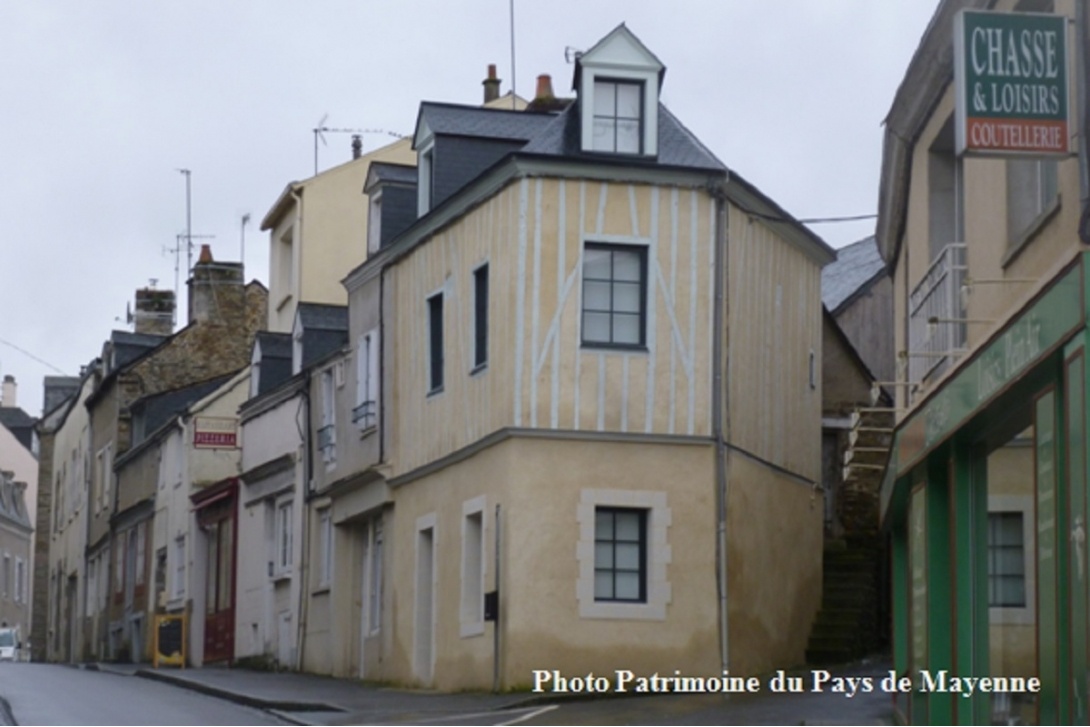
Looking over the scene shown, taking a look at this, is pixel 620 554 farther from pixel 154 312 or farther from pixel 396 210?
pixel 154 312

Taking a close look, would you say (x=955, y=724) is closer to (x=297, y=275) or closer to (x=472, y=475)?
(x=472, y=475)

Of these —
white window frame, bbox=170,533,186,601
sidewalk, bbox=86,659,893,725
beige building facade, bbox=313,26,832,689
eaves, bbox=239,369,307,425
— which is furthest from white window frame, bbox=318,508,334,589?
white window frame, bbox=170,533,186,601

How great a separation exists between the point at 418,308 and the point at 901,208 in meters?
8.95

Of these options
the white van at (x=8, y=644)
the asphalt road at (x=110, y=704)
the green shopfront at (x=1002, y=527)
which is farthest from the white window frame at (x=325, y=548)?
the white van at (x=8, y=644)

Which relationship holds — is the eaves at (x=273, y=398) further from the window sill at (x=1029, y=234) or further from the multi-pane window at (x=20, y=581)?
the multi-pane window at (x=20, y=581)

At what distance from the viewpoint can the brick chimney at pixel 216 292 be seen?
48.1 m

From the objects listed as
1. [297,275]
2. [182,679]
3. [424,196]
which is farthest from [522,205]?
[297,275]

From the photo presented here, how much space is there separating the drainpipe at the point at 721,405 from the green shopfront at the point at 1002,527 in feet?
16.3

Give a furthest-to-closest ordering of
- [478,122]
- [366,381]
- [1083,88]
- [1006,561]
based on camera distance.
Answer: [366,381] → [478,122] → [1006,561] → [1083,88]

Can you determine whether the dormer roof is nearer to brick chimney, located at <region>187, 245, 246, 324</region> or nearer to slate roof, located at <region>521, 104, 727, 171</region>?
slate roof, located at <region>521, 104, 727, 171</region>

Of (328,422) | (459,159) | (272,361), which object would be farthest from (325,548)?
(459,159)

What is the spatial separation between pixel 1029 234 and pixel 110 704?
12487 millimetres

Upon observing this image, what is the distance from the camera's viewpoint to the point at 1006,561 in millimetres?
14672

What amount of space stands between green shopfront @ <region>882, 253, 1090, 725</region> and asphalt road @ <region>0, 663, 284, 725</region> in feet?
23.7
